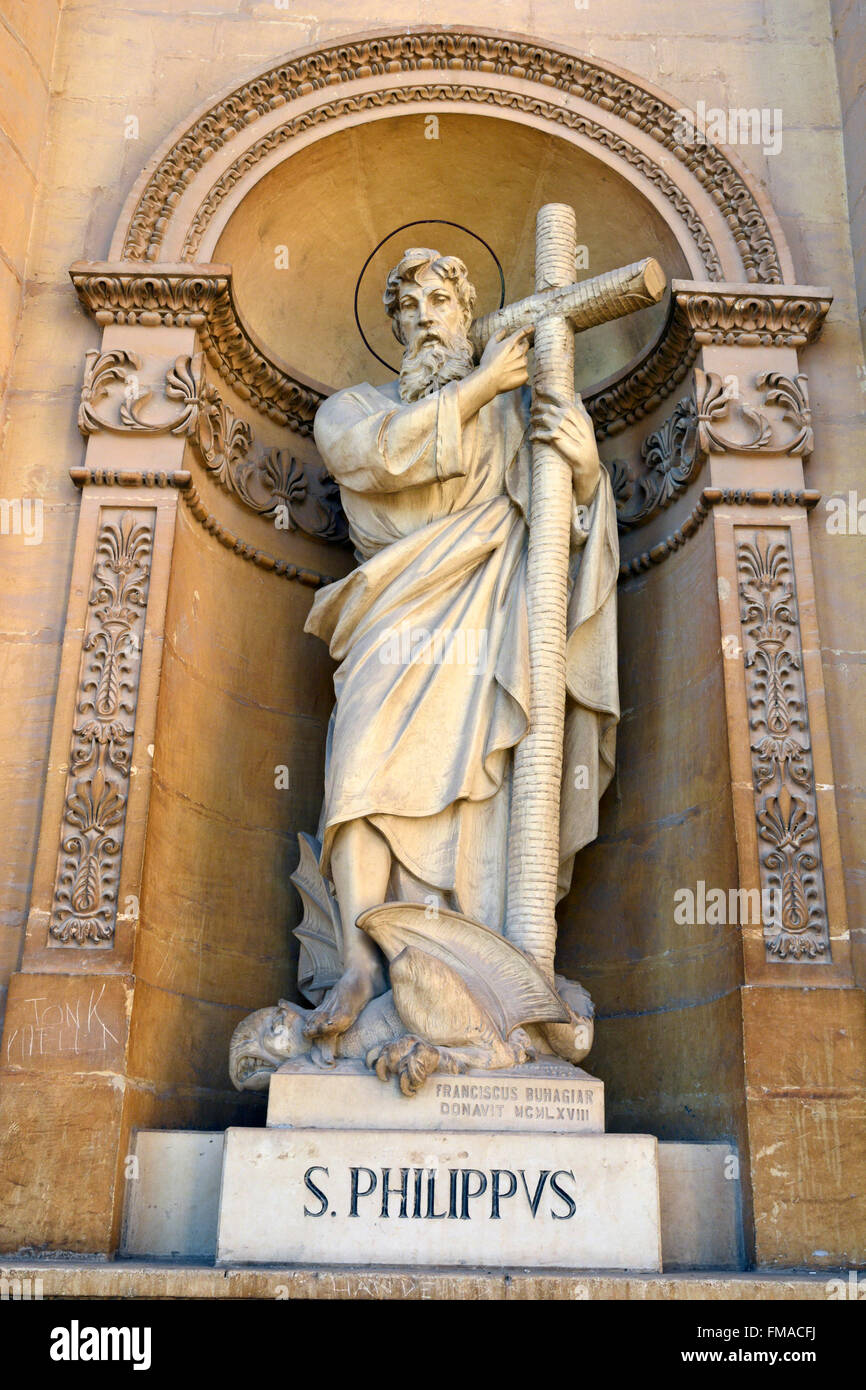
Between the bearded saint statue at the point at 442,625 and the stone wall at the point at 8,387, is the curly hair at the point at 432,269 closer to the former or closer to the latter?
the bearded saint statue at the point at 442,625

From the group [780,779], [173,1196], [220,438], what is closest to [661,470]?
[780,779]

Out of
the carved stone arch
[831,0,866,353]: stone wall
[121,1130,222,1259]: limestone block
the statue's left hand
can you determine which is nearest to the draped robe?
the statue's left hand

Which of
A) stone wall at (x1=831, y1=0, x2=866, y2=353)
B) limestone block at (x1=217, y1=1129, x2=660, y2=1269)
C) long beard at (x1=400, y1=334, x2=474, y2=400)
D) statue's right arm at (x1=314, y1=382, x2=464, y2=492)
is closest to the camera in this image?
limestone block at (x1=217, y1=1129, x2=660, y2=1269)

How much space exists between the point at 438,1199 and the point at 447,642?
209 centimetres

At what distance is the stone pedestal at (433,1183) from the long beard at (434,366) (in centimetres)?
292

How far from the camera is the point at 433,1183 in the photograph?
14.6ft

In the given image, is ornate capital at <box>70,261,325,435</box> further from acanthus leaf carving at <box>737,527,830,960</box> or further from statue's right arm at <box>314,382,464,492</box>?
acanthus leaf carving at <box>737,527,830,960</box>

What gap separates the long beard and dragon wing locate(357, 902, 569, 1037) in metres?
2.27

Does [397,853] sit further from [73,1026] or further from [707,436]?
[707,436]

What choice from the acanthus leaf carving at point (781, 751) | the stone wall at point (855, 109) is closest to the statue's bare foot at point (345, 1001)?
the acanthus leaf carving at point (781, 751)

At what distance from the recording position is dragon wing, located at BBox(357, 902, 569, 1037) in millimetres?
4930

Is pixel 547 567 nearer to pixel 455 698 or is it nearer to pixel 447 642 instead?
pixel 447 642

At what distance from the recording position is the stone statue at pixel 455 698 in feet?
16.3
